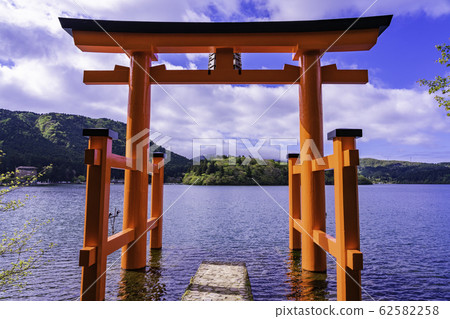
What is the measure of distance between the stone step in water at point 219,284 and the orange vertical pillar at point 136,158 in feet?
5.78

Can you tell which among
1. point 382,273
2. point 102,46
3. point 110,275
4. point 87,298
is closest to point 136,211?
point 110,275

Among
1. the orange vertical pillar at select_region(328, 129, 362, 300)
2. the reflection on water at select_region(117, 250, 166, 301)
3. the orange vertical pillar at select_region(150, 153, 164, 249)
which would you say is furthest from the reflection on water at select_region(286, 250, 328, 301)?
the orange vertical pillar at select_region(150, 153, 164, 249)

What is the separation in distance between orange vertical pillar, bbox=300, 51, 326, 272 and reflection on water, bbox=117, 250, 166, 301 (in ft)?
11.7

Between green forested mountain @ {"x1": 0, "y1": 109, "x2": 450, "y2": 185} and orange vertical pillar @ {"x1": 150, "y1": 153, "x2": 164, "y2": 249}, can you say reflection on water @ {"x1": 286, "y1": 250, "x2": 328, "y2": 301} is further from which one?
green forested mountain @ {"x1": 0, "y1": 109, "x2": 450, "y2": 185}

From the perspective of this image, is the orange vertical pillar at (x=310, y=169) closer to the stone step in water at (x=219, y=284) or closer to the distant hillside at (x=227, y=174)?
the stone step in water at (x=219, y=284)

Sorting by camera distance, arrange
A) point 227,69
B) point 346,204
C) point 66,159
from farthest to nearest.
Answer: point 66,159
point 227,69
point 346,204

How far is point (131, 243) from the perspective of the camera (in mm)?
6160

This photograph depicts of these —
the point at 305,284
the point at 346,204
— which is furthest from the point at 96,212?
the point at 305,284

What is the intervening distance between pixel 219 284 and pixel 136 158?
3.42 meters

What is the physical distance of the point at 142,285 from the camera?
17.9 ft

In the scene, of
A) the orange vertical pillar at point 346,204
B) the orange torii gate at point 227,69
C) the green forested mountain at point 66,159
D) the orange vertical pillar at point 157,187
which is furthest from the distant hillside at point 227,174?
the orange vertical pillar at point 346,204

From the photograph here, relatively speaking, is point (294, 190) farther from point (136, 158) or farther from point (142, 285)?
point (142, 285)

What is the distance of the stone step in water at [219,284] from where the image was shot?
441 centimetres

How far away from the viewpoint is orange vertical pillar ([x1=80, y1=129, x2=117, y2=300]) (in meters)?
3.91
